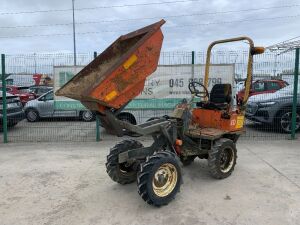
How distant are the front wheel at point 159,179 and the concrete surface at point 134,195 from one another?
17 cm

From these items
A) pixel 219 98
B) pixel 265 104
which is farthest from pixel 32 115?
pixel 219 98

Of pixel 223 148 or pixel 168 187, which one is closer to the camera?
pixel 168 187

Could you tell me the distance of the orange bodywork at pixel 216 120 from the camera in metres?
5.89

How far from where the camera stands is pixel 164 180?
4.64 meters

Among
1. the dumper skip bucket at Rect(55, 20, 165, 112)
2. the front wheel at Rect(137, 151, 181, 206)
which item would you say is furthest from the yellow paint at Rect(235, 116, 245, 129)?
the dumper skip bucket at Rect(55, 20, 165, 112)

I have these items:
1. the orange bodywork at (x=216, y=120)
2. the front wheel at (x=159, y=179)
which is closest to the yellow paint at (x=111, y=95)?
the front wheel at (x=159, y=179)

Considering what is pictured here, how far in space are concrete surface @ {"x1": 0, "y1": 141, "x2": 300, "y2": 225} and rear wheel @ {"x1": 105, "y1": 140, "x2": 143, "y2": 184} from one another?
0.49 feet

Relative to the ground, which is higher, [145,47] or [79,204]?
[145,47]

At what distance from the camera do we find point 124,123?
4613 mm

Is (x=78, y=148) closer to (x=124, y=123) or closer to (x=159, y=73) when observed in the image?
(x=159, y=73)

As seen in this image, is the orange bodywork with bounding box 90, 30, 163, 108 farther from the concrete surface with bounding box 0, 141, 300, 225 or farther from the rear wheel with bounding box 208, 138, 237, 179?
the rear wheel with bounding box 208, 138, 237, 179

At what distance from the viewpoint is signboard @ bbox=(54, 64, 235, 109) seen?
901cm

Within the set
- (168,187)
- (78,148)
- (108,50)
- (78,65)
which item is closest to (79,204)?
(168,187)

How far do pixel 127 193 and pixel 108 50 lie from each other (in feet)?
7.21
